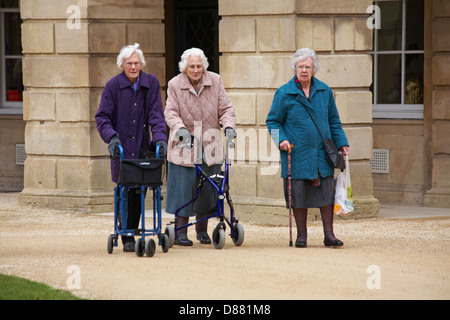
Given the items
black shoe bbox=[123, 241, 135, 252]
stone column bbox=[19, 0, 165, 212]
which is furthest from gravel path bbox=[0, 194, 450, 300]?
stone column bbox=[19, 0, 165, 212]

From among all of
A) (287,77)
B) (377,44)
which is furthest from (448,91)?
(287,77)

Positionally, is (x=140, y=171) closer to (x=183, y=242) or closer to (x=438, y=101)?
(x=183, y=242)

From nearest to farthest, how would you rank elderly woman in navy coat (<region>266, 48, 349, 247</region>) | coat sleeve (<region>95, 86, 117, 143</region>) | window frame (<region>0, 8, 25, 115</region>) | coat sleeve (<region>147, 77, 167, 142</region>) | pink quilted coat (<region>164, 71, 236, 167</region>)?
coat sleeve (<region>95, 86, 117, 143</region>), coat sleeve (<region>147, 77, 167, 142</region>), elderly woman in navy coat (<region>266, 48, 349, 247</region>), pink quilted coat (<region>164, 71, 236, 167</region>), window frame (<region>0, 8, 25, 115</region>)

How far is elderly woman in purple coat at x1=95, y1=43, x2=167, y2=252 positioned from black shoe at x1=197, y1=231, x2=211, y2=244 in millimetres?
826

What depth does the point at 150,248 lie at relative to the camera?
8406 millimetres

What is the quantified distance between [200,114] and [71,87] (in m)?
3.81

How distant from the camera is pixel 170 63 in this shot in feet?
48.1

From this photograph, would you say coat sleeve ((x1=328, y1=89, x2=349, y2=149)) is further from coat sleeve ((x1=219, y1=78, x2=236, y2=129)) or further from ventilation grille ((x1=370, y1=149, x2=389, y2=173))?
ventilation grille ((x1=370, y1=149, x2=389, y2=173))

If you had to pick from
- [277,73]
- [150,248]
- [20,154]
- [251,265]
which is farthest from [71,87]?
[251,265]

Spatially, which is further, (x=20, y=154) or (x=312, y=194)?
(x=20, y=154)

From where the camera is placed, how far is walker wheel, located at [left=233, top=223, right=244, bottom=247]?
9195 mm
